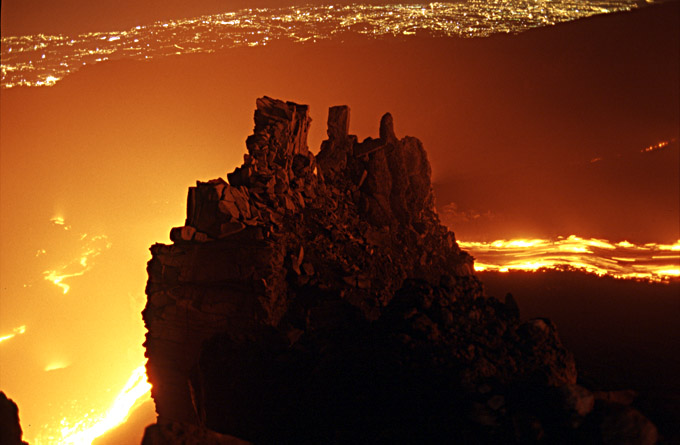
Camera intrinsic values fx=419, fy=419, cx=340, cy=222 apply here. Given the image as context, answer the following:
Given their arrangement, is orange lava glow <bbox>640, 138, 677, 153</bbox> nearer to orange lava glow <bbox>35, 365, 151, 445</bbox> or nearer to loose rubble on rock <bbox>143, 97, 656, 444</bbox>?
loose rubble on rock <bbox>143, 97, 656, 444</bbox>

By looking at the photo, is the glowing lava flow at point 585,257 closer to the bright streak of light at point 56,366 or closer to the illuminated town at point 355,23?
the illuminated town at point 355,23

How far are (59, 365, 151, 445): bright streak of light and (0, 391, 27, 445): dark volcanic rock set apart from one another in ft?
104

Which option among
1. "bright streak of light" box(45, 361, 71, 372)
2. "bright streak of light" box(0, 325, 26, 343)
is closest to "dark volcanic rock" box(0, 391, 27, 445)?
"bright streak of light" box(45, 361, 71, 372)

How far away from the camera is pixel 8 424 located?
14.6 feet

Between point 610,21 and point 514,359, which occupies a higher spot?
point 610,21

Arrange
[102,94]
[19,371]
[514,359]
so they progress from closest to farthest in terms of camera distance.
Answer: [514,359]
[19,371]
[102,94]

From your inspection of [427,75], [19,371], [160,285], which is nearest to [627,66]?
[427,75]

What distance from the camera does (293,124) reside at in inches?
427

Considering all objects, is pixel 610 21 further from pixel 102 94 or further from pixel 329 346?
pixel 102 94

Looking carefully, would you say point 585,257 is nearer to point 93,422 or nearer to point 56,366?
point 93,422

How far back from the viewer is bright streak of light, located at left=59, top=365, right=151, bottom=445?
→ 1347 inches

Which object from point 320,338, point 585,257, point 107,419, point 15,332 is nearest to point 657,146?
point 585,257

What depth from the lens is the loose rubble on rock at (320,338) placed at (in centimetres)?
524

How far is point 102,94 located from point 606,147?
55373mm
